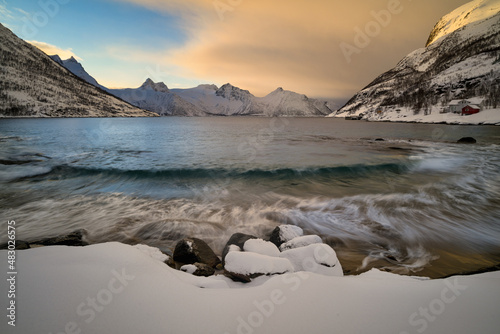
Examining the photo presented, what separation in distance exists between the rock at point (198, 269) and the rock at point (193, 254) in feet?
1.09

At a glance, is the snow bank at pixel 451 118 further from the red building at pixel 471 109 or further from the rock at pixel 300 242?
the rock at pixel 300 242

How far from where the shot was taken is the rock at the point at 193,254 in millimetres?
5141

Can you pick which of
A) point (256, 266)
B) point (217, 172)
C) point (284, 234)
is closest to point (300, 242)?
point (284, 234)

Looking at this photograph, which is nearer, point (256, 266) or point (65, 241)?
point (256, 266)

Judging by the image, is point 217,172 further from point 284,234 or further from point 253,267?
point 253,267

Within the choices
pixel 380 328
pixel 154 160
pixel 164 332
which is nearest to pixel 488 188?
pixel 380 328

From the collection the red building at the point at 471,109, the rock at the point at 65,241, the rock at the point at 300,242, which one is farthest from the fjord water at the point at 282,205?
the red building at the point at 471,109

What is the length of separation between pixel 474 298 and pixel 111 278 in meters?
4.91

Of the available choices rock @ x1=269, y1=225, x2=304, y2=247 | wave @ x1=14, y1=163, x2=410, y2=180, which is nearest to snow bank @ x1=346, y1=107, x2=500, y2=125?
wave @ x1=14, y1=163, x2=410, y2=180

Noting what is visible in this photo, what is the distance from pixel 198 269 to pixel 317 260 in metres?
2.42

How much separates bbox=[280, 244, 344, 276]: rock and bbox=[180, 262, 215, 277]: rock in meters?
1.73

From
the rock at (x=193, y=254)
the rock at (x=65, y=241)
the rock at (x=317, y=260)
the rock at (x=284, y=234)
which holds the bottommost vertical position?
the rock at (x=65, y=241)

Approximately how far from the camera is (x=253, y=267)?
390 cm

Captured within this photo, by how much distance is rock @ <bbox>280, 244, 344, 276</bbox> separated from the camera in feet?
13.7
